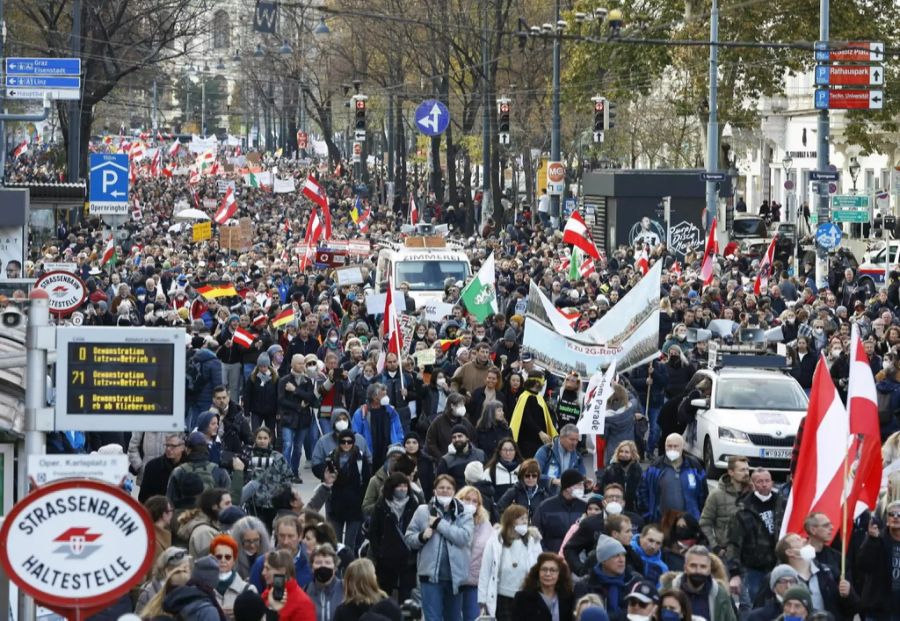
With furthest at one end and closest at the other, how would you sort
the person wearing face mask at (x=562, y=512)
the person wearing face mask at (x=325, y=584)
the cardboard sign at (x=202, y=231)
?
1. the cardboard sign at (x=202, y=231)
2. the person wearing face mask at (x=562, y=512)
3. the person wearing face mask at (x=325, y=584)

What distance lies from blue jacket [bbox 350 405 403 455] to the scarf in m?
6.34

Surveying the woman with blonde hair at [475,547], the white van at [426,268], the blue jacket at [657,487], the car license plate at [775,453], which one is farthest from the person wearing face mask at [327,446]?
the white van at [426,268]

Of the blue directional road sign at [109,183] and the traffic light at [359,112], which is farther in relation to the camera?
the traffic light at [359,112]

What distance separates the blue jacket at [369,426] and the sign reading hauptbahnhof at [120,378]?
24.9 feet

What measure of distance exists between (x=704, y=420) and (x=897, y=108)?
34839 mm

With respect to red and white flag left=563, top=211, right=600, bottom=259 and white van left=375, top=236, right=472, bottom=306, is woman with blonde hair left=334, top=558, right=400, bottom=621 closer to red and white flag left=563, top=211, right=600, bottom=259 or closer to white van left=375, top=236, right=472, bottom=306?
white van left=375, top=236, right=472, bottom=306

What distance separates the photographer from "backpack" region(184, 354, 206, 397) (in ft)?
67.4

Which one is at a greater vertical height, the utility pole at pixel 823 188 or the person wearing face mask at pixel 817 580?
the utility pole at pixel 823 188

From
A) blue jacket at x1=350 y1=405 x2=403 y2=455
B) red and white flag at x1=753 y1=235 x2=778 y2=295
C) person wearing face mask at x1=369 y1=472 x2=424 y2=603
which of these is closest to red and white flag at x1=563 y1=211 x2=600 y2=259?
red and white flag at x1=753 y1=235 x2=778 y2=295

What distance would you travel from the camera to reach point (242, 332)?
2283cm

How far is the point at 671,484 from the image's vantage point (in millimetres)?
14625

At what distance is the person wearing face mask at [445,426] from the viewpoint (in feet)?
54.7

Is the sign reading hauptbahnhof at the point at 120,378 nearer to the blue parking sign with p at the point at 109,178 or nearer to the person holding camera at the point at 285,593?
the person holding camera at the point at 285,593

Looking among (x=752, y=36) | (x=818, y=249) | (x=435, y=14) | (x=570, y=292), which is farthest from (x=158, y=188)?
(x=570, y=292)
